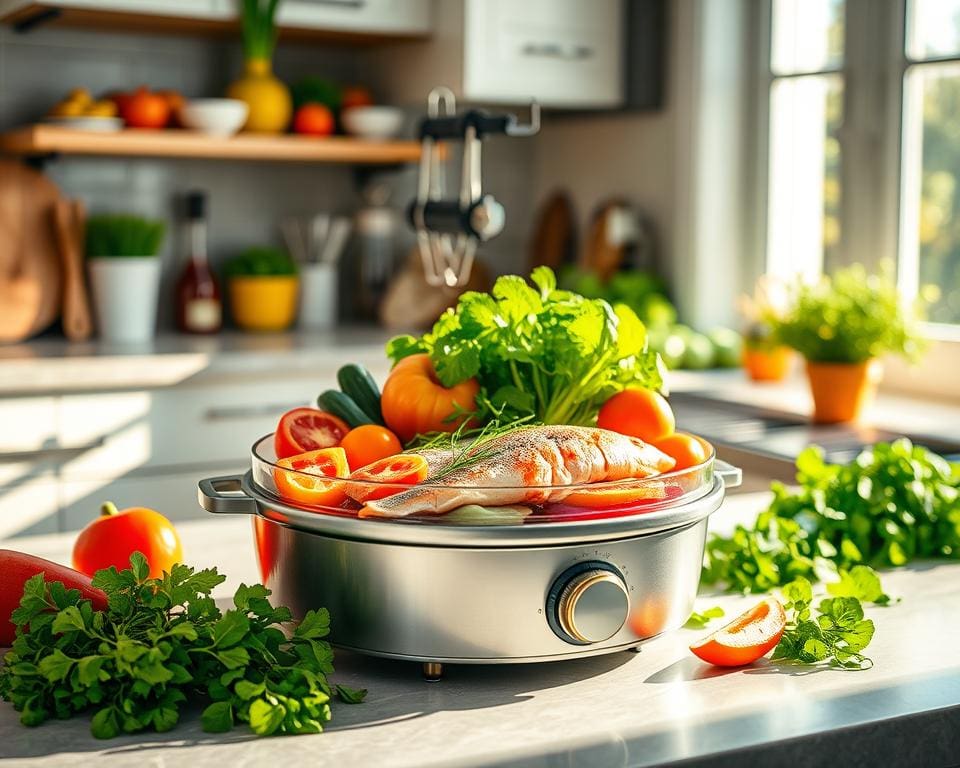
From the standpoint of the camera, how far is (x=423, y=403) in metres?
1.07

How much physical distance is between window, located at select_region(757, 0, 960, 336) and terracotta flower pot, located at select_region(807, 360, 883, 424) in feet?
1.07

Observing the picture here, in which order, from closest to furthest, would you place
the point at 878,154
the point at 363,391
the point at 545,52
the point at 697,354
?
1. the point at 363,391
2. the point at 878,154
3. the point at 697,354
4. the point at 545,52

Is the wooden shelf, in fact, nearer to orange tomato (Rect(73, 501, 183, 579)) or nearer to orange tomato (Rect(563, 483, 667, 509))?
orange tomato (Rect(73, 501, 183, 579))

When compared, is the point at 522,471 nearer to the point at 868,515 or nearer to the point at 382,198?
the point at 868,515

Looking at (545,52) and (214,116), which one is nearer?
(214,116)

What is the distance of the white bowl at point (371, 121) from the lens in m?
3.24

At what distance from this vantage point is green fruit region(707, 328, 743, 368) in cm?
320

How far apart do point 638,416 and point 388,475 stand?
0.24 m

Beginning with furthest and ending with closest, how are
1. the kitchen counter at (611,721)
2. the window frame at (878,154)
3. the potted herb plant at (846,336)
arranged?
1. the window frame at (878,154)
2. the potted herb plant at (846,336)
3. the kitchen counter at (611,721)

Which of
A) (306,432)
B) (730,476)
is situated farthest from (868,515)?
(306,432)

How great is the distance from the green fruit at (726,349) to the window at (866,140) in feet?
0.74

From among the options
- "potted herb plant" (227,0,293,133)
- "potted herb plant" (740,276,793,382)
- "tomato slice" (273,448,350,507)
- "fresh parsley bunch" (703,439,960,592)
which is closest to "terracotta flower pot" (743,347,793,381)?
"potted herb plant" (740,276,793,382)

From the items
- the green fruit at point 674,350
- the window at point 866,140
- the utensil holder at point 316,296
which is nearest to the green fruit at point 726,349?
the green fruit at point 674,350

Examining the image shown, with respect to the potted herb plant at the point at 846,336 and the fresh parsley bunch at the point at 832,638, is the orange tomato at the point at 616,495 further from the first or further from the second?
the potted herb plant at the point at 846,336
